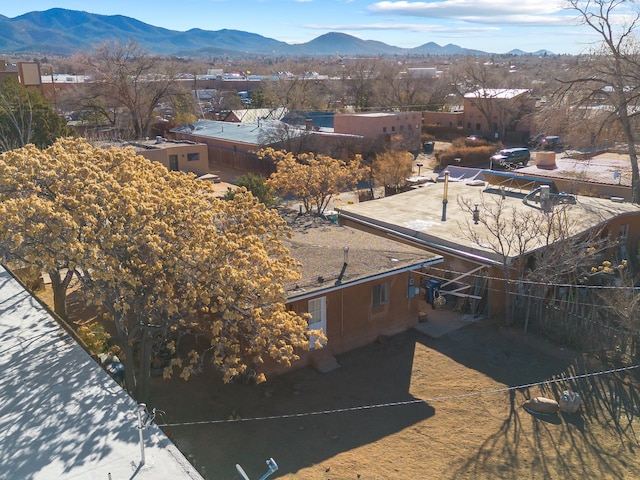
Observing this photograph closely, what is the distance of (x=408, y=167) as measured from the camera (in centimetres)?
3566

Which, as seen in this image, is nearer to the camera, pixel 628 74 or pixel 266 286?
pixel 266 286

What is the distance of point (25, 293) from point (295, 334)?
6791 mm

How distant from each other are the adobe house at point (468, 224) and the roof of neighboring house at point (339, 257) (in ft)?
5.47

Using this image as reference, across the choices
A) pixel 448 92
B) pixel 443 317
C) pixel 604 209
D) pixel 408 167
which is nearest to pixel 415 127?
pixel 408 167

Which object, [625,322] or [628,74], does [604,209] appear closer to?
[625,322]

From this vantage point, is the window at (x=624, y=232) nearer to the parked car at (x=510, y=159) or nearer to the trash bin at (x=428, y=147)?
the parked car at (x=510, y=159)

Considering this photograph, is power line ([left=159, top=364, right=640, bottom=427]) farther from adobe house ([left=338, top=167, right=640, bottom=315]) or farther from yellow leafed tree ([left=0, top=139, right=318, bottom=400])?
adobe house ([left=338, top=167, right=640, bottom=315])

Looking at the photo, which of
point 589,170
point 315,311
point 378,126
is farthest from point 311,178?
point 378,126

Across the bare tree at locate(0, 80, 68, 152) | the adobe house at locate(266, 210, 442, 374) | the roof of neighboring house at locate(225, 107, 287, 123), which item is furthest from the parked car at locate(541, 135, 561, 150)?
the adobe house at locate(266, 210, 442, 374)

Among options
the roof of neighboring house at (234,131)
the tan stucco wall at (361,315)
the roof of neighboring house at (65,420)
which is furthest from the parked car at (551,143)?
the roof of neighboring house at (65,420)

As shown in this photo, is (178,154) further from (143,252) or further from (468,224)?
(143,252)

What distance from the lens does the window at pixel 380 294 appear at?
1639 centimetres

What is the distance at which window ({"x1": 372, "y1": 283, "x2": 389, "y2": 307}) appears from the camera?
16391 millimetres

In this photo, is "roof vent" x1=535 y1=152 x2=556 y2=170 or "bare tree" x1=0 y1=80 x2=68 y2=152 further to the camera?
"roof vent" x1=535 y1=152 x2=556 y2=170
